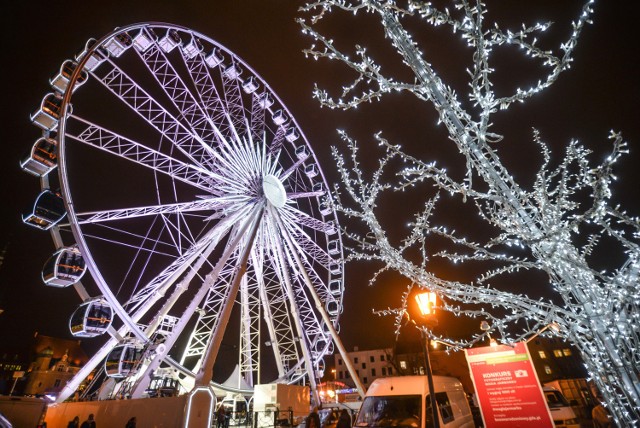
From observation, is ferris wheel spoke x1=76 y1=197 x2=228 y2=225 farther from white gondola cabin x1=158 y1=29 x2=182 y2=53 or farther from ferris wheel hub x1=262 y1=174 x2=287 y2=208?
white gondola cabin x1=158 y1=29 x2=182 y2=53

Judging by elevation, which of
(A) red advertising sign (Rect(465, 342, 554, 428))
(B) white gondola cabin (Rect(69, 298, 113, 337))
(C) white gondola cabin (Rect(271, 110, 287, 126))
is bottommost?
(A) red advertising sign (Rect(465, 342, 554, 428))

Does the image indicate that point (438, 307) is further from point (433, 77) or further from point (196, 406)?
point (196, 406)

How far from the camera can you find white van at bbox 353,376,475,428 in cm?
643

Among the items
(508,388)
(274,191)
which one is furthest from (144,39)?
(508,388)

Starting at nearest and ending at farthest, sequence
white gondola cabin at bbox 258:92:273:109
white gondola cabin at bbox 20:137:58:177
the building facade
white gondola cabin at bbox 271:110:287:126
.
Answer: white gondola cabin at bbox 20:137:58:177 → white gondola cabin at bbox 258:92:273:109 → white gondola cabin at bbox 271:110:287:126 → the building facade

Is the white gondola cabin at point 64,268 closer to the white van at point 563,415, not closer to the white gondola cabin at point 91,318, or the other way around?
the white gondola cabin at point 91,318

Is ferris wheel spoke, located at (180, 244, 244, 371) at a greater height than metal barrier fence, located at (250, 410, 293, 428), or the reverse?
ferris wheel spoke, located at (180, 244, 244, 371)

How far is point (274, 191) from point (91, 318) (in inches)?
342

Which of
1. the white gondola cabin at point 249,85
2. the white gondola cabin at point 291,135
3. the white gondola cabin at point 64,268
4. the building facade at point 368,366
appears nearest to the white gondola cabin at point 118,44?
the white gondola cabin at point 249,85

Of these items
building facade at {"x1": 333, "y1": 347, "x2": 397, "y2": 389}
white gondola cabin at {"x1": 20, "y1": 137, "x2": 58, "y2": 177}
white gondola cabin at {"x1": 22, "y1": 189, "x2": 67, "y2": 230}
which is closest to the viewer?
white gondola cabin at {"x1": 22, "y1": 189, "x2": 67, "y2": 230}

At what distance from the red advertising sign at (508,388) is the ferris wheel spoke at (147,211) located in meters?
12.0

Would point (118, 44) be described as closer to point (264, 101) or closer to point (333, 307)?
point (264, 101)

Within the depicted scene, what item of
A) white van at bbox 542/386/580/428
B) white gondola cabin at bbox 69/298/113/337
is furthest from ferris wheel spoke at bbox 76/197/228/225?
white van at bbox 542/386/580/428

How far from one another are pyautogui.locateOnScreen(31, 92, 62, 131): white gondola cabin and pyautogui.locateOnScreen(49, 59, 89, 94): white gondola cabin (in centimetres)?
46
